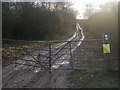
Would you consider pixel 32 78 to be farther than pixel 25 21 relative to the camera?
No

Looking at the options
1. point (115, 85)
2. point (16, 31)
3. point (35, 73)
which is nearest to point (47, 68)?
point (35, 73)

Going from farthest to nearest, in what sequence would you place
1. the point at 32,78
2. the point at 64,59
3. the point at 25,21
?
1. the point at 25,21
2. the point at 64,59
3. the point at 32,78

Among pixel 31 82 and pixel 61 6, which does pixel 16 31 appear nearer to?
pixel 61 6

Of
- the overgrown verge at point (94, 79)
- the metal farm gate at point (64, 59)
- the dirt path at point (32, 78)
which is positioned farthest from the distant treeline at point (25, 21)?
the overgrown verge at point (94, 79)

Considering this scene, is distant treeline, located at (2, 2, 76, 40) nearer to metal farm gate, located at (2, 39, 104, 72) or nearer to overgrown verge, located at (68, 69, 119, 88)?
metal farm gate, located at (2, 39, 104, 72)

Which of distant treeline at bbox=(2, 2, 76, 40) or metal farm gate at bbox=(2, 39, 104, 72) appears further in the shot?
distant treeline at bbox=(2, 2, 76, 40)

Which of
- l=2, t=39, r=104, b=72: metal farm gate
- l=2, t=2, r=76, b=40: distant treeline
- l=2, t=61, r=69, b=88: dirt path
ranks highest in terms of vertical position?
l=2, t=2, r=76, b=40: distant treeline

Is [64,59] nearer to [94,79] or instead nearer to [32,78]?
[32,78]

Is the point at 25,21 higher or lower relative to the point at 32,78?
higher

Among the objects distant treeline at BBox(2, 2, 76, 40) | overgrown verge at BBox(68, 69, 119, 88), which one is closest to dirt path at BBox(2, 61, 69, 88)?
overgrown verge at BBox(68, 69, 119, 88)

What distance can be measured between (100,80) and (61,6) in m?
42.1

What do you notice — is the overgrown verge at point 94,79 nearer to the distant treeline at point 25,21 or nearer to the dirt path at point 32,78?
the dirt path at point 32,78

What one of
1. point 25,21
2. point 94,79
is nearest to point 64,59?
point 94,79

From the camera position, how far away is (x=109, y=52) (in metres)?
7.34
